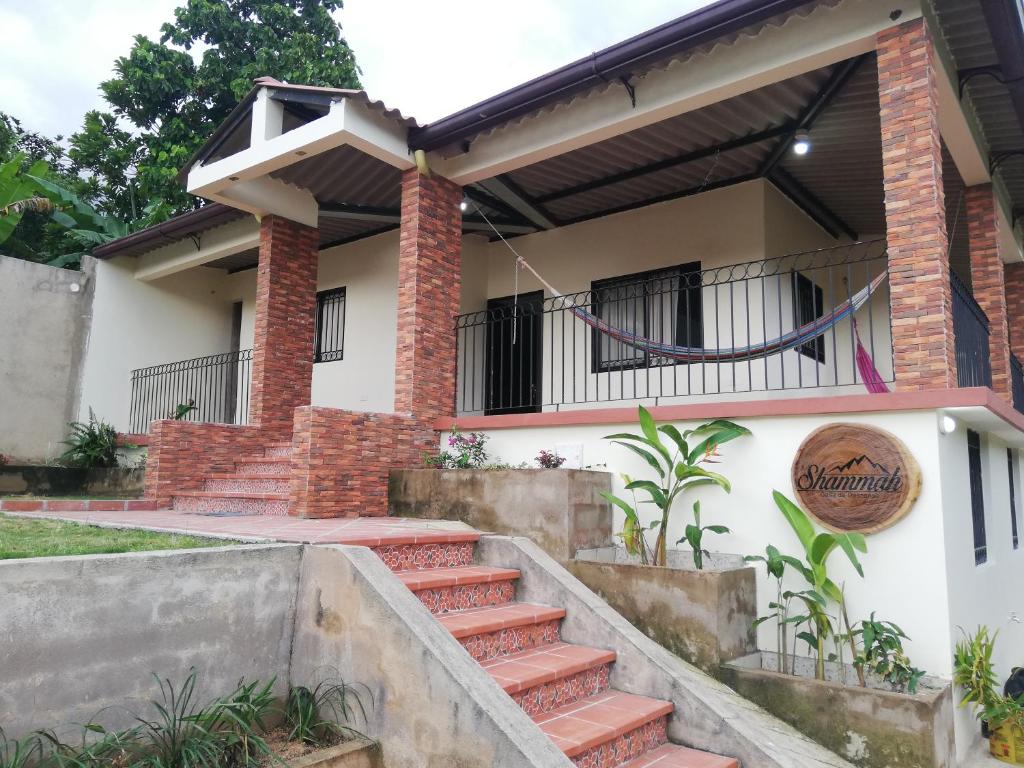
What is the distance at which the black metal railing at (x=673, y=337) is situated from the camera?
8508 millimetres

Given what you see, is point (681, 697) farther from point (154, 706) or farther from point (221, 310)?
point (221, 310)

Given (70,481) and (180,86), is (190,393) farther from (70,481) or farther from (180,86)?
(180,86)

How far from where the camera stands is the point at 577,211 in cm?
985

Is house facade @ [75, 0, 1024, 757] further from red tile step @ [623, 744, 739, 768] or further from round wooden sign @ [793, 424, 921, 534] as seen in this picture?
red tile step @ [623, 744, 739, 768]

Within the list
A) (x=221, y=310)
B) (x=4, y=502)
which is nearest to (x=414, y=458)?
(x=4, y=502)

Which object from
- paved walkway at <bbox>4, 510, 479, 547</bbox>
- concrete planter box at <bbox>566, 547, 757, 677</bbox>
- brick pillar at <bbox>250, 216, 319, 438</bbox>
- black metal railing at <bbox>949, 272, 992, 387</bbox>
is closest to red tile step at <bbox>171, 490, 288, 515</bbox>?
paved walkway at <bbox>4, 510, 479, 547</bbox>

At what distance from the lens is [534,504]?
5.71 metres

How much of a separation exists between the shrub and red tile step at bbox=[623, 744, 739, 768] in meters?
2.72

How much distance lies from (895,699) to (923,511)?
1217mm

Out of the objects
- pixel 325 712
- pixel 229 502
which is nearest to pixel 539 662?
pixel 325 712

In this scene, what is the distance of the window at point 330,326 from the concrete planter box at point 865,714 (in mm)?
8464

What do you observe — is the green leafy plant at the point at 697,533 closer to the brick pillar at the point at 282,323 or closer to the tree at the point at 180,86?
the brick pillar at the point at 282,323

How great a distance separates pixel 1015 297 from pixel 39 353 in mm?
13728

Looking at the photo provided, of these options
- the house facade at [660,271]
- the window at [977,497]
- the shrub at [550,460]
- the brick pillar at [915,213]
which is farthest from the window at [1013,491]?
the shrub at [550,460]
